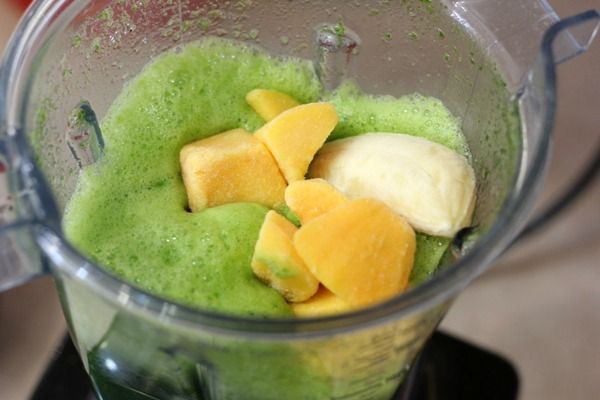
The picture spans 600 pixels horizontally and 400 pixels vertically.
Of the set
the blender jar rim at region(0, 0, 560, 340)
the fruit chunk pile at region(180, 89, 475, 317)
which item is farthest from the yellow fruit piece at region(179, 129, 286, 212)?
the blender jar rim at region(0, 0, 560, 340)

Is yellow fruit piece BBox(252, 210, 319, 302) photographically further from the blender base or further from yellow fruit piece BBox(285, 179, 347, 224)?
the blender base

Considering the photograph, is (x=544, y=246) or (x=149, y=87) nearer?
(x=149, y=87)

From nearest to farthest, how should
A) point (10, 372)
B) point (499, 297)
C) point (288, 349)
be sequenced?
point (288, 349) → point (10, 372) → point (499, 297)

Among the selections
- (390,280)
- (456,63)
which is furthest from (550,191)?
(390,280)

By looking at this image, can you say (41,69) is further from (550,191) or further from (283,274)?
(550,191)

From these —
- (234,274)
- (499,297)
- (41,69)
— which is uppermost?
(41,69)

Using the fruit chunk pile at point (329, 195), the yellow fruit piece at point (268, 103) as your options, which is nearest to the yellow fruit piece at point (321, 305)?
the fruit chunk pile at point (329, 195)
